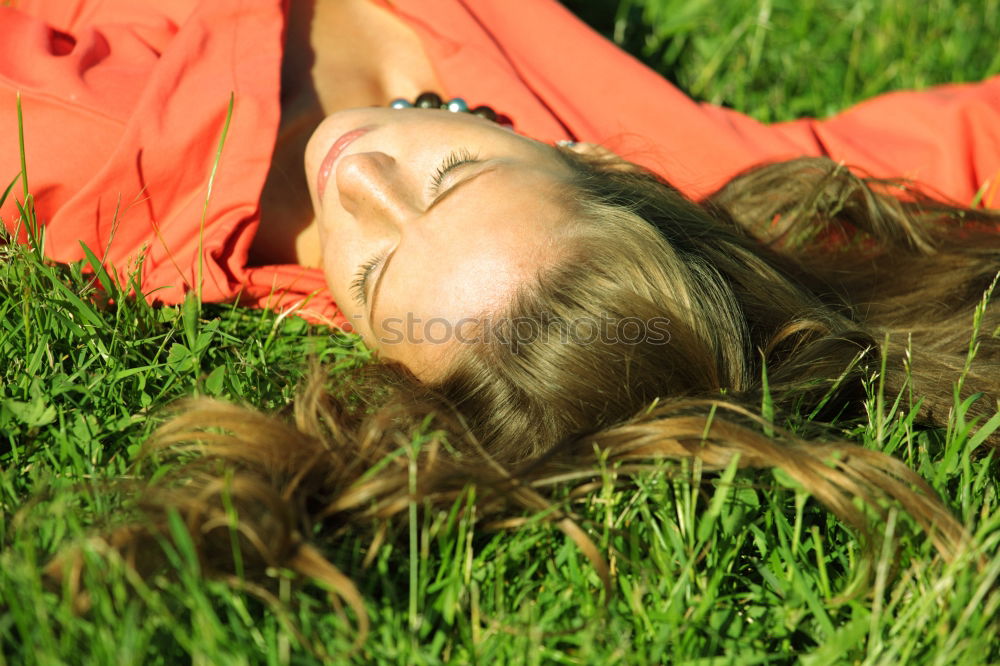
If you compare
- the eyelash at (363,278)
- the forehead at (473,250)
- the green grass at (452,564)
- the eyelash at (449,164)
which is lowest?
the green grass at (452,564)

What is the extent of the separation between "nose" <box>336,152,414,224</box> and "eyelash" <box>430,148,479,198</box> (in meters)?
0.07

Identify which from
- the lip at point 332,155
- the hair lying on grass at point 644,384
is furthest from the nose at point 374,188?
the hair lying on grass at point 644,384

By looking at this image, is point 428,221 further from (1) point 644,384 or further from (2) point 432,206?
(1) point 644,384

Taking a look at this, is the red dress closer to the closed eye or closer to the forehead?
the closed eye

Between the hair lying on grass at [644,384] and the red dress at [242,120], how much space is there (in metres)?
0.42

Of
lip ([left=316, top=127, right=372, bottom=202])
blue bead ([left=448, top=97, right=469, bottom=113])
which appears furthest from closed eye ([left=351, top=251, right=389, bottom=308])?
blue bead ([left=448, top=97, right=469, bottom=113])

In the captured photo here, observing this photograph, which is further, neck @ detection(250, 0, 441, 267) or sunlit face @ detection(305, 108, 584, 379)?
neck @ detection(250, 0, 441, 267)

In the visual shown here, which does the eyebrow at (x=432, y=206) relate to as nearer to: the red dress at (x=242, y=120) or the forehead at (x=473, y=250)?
the forehead at (x=473, y=250)

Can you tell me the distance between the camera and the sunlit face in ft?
6.28

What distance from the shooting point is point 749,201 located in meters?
2.80

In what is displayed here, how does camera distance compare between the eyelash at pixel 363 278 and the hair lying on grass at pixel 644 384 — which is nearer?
the hair lying on grass at pixel 644 384

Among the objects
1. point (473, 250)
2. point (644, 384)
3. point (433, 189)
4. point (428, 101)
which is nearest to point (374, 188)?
point (433, 189)

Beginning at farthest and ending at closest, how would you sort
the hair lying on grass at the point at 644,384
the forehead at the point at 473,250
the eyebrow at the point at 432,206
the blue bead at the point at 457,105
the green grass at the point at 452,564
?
the blue bead at the point at 457,105
the eyebrow at the point at 432,206
the forehead at the point at 473,250
the hair lying on grass at the point at 644,384
the green grass at the point at 452,564

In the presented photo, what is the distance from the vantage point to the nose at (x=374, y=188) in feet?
6.75
